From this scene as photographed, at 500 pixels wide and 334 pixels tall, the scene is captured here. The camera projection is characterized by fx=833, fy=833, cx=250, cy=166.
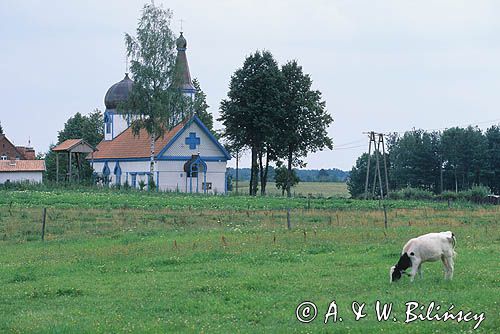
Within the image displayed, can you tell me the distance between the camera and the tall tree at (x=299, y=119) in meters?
88.7

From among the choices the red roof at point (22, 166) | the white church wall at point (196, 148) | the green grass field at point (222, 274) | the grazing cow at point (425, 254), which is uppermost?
the white church wall at point (196, 148)

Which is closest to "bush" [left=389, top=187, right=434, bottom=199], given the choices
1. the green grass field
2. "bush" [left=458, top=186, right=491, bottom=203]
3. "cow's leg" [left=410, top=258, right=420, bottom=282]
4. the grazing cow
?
"bush" [left=458, top=186, right=491, bottom=203]

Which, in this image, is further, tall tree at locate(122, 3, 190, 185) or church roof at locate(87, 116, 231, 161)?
church roof at locate(87, 116, 231, 161)

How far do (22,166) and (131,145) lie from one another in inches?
837

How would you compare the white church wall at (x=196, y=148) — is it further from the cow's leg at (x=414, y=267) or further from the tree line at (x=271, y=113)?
the cow's leg at (x=414, y=267)

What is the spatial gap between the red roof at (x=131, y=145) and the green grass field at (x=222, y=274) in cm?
4737

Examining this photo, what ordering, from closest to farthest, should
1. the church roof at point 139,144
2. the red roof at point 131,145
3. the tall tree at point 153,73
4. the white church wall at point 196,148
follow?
the tall tree at point 153,73
the church roof at point 139,144
the white church wall at point 196,148
the red roof at point 131,145

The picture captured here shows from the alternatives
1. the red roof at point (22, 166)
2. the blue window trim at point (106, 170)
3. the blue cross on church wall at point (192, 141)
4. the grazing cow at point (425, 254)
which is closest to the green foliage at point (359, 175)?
the blue window trim at point (106, 170)

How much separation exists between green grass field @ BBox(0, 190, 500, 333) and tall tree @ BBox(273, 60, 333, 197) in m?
49.4

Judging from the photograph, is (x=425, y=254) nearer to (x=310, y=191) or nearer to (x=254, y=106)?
(x=254, y=106)

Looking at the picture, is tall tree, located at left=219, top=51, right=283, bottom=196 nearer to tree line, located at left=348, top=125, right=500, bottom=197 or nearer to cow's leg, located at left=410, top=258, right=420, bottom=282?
tree line, located at left=348, top=125, right=500, bottom=197

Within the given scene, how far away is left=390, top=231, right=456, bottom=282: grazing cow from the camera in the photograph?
18.8m

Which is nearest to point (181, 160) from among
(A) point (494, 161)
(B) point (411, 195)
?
(B) point (411, 195)

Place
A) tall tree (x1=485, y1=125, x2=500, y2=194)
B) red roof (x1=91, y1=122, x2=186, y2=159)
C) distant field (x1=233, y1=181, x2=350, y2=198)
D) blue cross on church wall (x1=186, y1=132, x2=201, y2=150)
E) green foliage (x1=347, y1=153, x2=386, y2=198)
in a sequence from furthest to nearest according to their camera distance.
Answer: green foliage (x1=347, y1=153, x2=386, y2=198) < tall tree (x1=485, y1=125, x2=500, y2=194) < distant field (x1=233, y1=181, x2=350, y2=198) < red roof (x1=91, y1=122, x2=186, y2=159) < blue cross on church wall (x1=186, y1=132, x2=201, y2=150)
